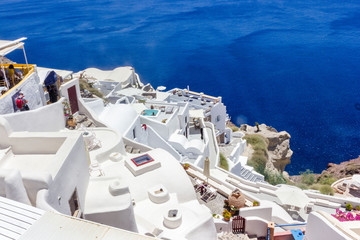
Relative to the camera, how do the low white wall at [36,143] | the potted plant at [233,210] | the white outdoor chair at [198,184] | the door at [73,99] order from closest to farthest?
the low white wall at [36,143], the potted plant at [233,210], the white outdoor chair at [198,184], the door at [73,99]

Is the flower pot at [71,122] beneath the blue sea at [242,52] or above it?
above

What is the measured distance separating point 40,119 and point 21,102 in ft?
4.85

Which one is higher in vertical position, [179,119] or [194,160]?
[179,119]

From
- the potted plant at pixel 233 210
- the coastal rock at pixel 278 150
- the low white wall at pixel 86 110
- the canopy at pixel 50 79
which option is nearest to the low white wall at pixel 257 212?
the potted plant at pixel 233 210

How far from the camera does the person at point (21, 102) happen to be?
1880 cm

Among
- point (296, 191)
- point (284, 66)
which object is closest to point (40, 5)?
point (284, 66)

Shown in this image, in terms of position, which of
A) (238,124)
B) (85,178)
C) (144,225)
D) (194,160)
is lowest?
(238,124)

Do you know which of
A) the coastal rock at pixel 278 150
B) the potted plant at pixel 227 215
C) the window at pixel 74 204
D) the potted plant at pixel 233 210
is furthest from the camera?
the coastal rock at pixel 278 150

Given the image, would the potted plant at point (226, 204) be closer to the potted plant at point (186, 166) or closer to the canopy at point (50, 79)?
the potted plant at point (186, 166)

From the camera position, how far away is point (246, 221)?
59.9 feet

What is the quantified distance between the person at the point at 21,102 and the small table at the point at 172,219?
435 inches

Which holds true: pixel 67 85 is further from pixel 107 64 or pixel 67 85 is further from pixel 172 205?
pixel 107 64

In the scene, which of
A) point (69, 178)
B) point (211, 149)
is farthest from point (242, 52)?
point (69, 178)

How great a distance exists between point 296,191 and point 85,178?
1707 centimetres
